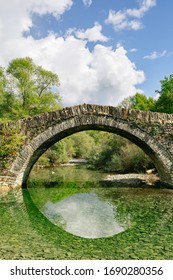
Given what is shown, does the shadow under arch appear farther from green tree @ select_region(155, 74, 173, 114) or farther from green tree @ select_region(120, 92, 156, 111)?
green tree @ select_region(120, 92, 156, 111)

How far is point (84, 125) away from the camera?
595 inches

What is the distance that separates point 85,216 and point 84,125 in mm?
5323

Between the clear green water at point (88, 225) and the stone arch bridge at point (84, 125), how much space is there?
4.21ft

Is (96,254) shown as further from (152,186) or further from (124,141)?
(124,141)

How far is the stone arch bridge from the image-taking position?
14.7 meters

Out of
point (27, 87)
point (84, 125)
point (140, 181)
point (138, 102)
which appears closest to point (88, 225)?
point (84, 125)

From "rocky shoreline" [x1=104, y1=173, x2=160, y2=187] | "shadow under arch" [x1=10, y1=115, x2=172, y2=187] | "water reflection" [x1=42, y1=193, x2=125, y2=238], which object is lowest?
"water reflection" [x1=42, y1=193, x2=125, y2=238]

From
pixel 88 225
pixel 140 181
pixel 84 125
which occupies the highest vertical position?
pixel 84 125

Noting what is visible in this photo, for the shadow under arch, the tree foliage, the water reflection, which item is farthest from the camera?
the tree foliage

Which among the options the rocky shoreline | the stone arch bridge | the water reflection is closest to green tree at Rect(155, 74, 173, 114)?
the rocky shoreline

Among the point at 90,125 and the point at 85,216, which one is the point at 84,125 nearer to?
the point at 90,125

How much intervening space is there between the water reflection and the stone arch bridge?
2.40m

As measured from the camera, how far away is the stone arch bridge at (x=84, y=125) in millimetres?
14742


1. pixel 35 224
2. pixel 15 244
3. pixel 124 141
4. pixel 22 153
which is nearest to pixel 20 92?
pixel 124 141
